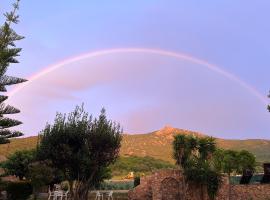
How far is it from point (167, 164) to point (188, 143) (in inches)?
1835

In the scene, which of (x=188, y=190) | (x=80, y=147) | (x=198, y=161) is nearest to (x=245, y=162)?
(x=198, y=161)

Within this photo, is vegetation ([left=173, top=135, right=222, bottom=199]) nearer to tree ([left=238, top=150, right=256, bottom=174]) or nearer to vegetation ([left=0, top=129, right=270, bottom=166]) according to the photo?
tree ([left=238, top=150, right=256, bottom=174])

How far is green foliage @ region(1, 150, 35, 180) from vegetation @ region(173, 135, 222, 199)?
15.1 meters

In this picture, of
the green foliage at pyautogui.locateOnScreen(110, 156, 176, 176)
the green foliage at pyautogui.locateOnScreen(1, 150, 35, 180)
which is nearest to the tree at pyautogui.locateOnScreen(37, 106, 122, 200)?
the green foliage at pyautogui.locateOnScreen(1, 150, 35, 180)

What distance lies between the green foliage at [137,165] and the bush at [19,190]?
38.4 m

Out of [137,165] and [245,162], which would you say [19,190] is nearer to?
[245,162]

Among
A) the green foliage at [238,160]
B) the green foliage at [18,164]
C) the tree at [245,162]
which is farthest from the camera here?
the tree at [245,162]

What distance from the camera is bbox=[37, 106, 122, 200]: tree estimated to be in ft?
73.8

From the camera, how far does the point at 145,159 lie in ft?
285

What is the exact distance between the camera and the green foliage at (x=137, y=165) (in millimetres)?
76938

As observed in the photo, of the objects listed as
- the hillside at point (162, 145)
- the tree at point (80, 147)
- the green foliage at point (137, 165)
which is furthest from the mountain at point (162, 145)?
the tree at point (80, 147)

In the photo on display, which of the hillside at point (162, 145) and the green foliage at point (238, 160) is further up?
the hillside at point (162, 145)

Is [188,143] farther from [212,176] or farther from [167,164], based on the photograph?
[167,164]

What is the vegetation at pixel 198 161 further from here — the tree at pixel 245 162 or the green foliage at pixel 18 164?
the green foliage at pixel 18 164
